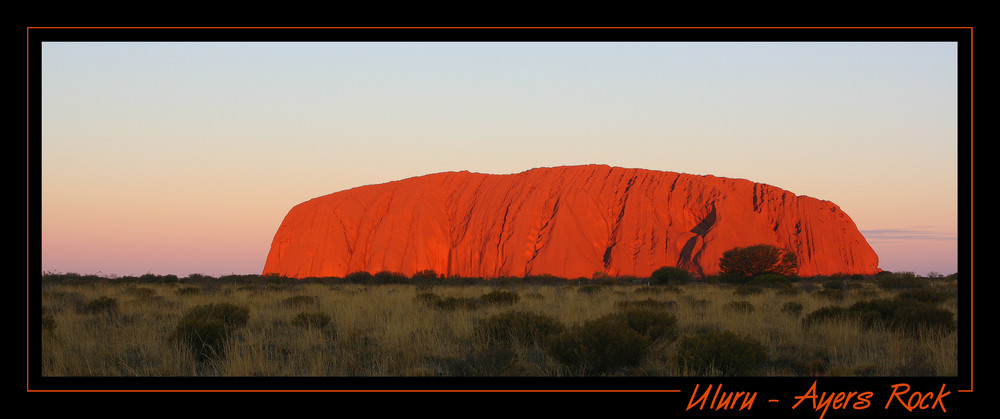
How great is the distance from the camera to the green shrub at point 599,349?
6770 mm

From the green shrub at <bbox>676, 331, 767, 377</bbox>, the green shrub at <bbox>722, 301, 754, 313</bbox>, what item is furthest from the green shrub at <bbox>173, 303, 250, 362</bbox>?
the green shrub at <bbox>722, 301, 754, 313</bbox>

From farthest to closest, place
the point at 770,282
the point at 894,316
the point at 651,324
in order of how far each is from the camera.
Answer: the point at 770,282 → the point at 894,316 → the point at 651,324

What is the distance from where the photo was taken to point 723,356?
6.50m

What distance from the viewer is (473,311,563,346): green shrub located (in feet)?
27.8

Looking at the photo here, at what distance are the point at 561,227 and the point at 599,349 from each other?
60.6 metres

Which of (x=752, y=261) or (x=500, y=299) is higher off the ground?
(x=500, y=299)

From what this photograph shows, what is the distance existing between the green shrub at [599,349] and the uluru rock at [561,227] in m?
54.1

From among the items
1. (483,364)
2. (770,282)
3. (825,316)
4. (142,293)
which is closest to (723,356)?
(483,364)

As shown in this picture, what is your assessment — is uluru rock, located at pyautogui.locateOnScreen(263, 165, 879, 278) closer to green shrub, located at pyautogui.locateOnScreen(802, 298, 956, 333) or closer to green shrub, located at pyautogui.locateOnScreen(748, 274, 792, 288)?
green shrub, located at pyautogui.locateOnScreen(748, 274, 792, 288)

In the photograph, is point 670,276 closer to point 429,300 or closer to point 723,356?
point 429,300

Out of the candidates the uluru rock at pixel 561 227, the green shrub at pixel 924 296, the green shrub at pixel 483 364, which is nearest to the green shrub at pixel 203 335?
the green shrub at pixel 483 364

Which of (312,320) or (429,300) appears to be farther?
(429,300)
